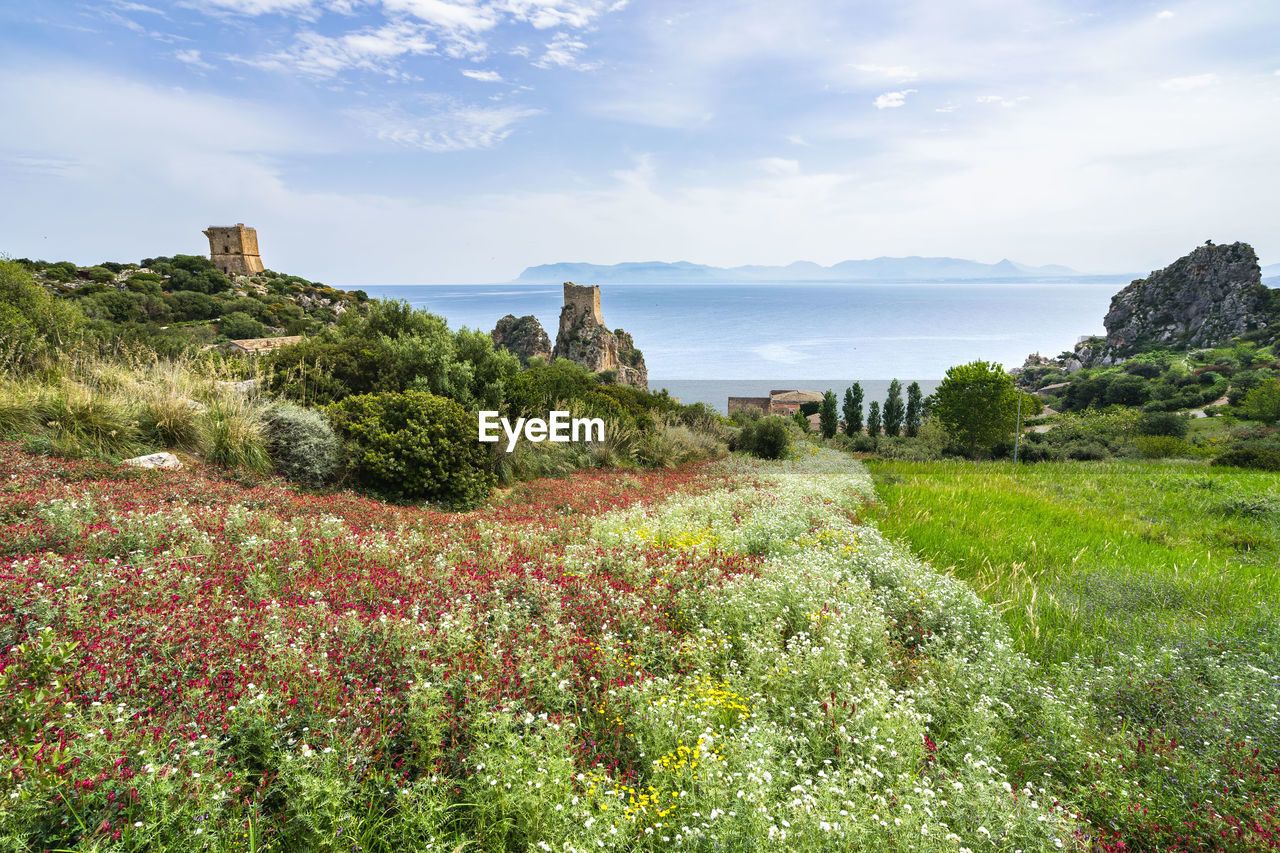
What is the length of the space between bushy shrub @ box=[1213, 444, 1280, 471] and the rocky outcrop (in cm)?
10088

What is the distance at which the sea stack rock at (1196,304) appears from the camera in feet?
292

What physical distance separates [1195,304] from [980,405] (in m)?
103

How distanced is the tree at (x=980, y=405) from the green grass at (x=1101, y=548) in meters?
24.5

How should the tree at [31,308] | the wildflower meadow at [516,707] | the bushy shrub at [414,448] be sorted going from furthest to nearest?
the tree at [31,308] < the bushy shrub at [414,448] < the wildflower meadow at [516,707]

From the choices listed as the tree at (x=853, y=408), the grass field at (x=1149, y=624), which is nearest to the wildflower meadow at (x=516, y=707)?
the grass field at (x=1149, y=624)

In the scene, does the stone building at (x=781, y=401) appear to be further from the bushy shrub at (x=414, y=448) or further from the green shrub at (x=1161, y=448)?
the bushy shrub at (x=414, y=448)

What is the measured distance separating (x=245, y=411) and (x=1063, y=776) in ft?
33.7

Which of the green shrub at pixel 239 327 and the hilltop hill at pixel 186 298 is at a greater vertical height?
the hilltop hill at pixel 186 298

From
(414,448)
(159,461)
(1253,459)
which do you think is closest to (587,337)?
(1253,459)

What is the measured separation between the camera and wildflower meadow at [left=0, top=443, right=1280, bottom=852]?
2332 millimetres

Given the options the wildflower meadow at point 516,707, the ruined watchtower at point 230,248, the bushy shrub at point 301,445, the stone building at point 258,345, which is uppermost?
the ruined watchtower at point 230,248

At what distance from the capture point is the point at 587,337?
7012cm

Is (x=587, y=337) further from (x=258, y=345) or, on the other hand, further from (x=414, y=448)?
(x=414, y=448)

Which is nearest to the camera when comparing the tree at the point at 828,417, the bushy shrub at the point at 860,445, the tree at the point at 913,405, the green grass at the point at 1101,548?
the green grass at the point at 1101,548
